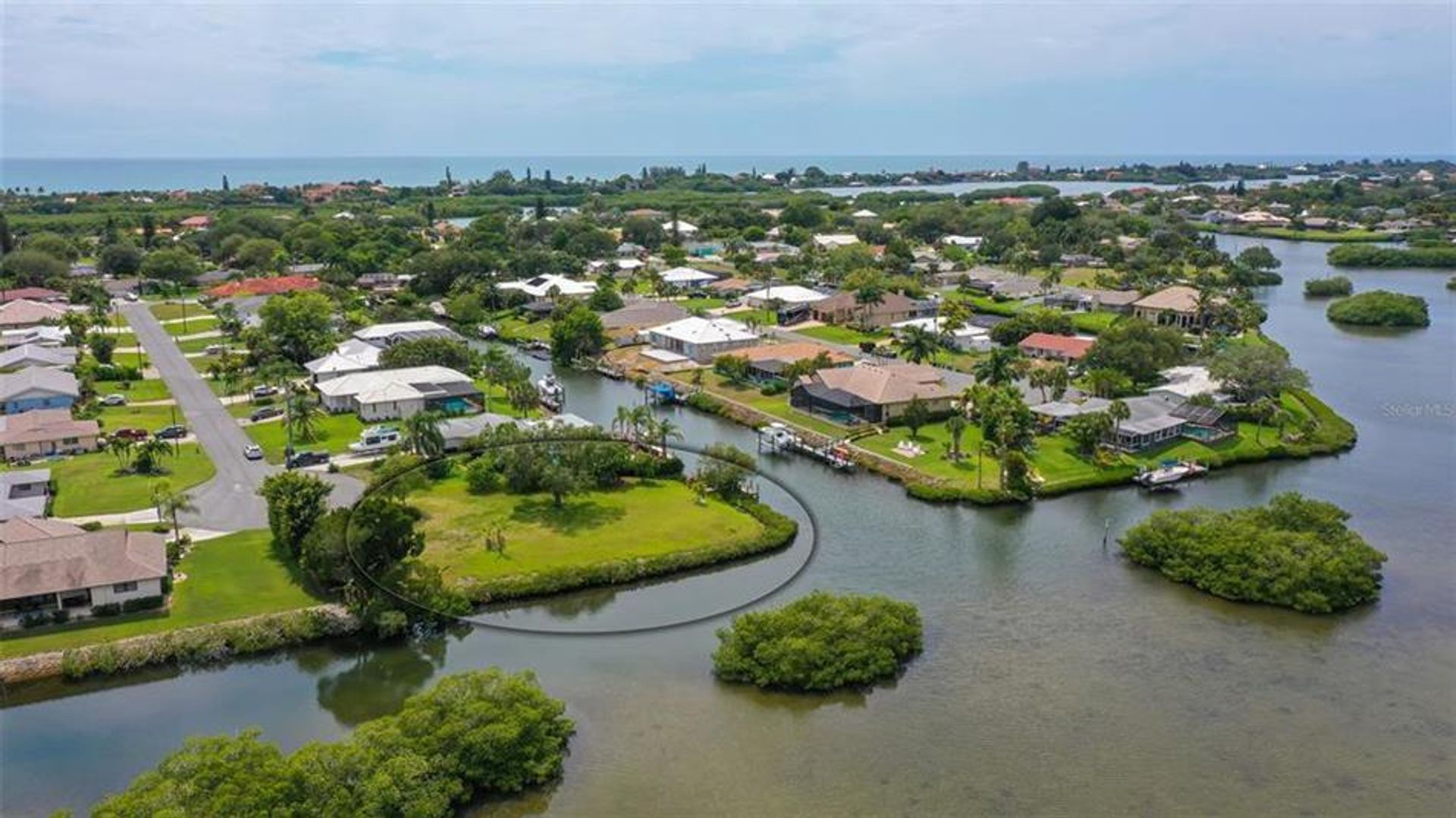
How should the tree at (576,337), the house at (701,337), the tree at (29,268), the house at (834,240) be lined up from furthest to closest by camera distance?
the house at (834,240), the tree at (29,268), the house at (701,337), the tree at (576,337)

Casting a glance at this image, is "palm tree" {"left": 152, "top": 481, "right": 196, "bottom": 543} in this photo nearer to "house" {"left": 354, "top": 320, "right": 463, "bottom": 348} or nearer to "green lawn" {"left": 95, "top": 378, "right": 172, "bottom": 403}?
"green lawn" {"left": 95, "top": 378, "right": 172, "bottom": 403}

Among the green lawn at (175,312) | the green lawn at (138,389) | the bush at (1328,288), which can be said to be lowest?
the green lawn at (138,389)

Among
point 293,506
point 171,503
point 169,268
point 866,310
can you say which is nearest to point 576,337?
point 866,310

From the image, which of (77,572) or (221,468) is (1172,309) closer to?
(221,468)

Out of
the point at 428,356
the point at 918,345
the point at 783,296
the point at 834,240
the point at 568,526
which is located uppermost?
the point at 834,240

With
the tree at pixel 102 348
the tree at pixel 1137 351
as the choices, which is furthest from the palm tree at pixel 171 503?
the tree at pixel 1137 351

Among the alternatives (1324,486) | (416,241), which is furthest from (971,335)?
(416,241)

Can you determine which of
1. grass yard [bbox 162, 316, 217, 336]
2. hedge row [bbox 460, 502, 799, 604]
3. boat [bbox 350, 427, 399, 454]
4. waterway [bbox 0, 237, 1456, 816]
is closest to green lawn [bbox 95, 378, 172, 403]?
grass yard [bbox 162, 316, 217, 336]

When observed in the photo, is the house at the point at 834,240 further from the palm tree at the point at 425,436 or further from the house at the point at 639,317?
the palm tree at the point at 425,436
